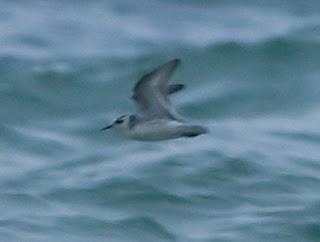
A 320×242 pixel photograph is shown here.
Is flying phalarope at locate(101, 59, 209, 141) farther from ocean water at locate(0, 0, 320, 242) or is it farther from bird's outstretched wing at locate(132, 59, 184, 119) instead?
ocean water at locate(0, 0, 320, 242)

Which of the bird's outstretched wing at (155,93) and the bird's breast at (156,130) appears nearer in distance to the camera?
the bird's outstretched wing at (155,93)

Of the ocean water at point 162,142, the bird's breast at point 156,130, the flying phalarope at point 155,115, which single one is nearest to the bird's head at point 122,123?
the flying phalarope at point 155,115

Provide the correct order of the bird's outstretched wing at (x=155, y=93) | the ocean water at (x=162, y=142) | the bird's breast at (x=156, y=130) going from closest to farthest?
the bird's outstretched wing at (x=155, y=93) < the bird's breast at (x=156, y=130) < the ocean water at (x=162, y=142)

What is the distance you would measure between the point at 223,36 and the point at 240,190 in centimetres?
450

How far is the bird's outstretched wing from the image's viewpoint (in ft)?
40.3

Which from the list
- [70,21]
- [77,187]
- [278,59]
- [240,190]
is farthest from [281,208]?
[70,21]

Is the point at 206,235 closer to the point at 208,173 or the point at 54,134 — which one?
the point at 208,173

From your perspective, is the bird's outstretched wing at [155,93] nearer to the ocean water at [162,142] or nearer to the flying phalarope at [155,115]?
the flying phalarope at [155,115]

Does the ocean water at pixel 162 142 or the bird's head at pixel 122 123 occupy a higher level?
the ocean water at pixel 162 142

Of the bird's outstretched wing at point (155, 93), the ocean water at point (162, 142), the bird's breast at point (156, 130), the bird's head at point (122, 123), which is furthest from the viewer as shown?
the ocean water at point (162, 142)

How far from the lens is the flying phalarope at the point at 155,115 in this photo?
1231 cm

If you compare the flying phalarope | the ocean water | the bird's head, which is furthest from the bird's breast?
the ocean water

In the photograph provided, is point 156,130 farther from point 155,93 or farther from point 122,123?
point 122,123

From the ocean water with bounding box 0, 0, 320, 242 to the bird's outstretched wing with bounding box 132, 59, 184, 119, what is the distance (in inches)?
165
